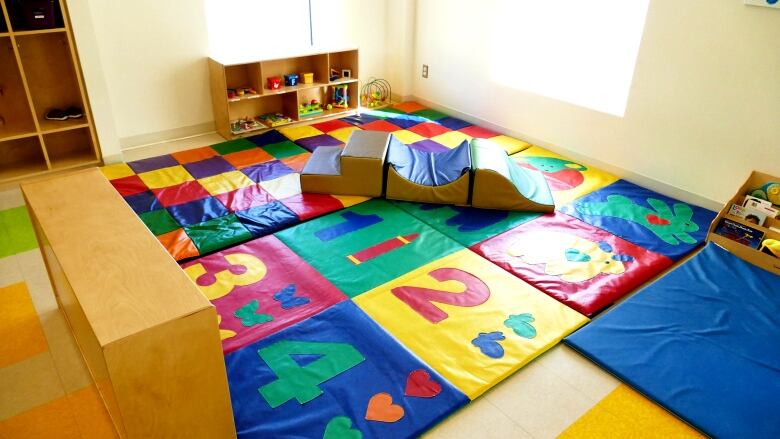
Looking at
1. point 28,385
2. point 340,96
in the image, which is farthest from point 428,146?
point 28,385

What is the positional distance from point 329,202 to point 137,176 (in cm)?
174

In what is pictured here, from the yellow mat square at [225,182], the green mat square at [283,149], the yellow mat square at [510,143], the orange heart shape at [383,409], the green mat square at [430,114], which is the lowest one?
the orange heart shape at [383,409]

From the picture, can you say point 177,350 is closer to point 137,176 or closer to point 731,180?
point 137,176

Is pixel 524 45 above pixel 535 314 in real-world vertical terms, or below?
above

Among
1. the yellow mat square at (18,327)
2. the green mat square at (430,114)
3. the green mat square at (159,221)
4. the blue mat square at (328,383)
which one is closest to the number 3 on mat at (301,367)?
the blue mat square at (328,383)

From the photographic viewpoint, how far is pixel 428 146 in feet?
17.6

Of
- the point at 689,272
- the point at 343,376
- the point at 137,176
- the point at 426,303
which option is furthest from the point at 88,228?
the point at 689,272

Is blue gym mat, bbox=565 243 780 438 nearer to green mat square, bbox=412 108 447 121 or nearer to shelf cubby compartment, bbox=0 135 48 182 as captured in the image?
green mat square, bbox=412 108 447 121

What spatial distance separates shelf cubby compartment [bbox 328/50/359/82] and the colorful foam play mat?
5.02ft

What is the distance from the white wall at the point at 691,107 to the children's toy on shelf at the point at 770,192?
0.26 meters

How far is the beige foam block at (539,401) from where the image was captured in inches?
96.8

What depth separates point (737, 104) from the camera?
3986 mm

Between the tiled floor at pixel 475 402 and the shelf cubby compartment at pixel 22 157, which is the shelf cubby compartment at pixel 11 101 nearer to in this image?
the shelf cubby compartment at pixel 22 157

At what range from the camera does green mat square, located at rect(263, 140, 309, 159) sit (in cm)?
Result: 512
